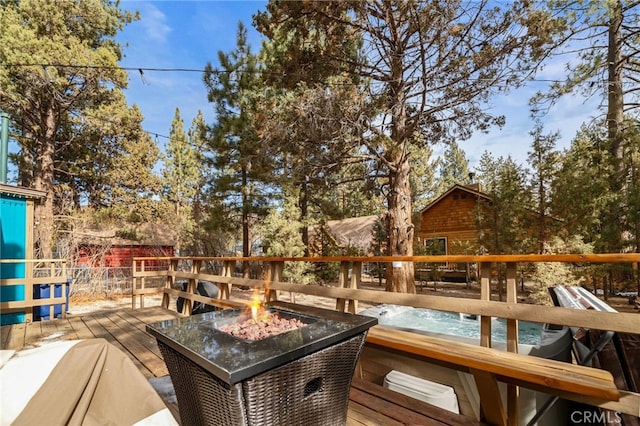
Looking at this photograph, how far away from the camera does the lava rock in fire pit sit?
141 centimetres

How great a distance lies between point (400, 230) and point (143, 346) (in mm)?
5085

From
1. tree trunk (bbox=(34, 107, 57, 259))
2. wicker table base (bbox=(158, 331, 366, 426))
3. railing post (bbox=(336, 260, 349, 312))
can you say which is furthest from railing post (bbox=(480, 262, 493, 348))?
tree trunk (bbox=(34, 107, 57, 259))

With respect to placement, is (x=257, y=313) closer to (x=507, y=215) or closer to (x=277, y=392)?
(x=277, y=392)

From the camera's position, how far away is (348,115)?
244 inches

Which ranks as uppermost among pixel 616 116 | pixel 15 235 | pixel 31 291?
pixel 616 116

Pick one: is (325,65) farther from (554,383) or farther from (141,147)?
(141,147)

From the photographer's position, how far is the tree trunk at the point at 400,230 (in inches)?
259

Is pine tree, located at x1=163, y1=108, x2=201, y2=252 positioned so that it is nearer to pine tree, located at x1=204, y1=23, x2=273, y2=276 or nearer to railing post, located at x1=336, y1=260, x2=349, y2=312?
pine tree, located at x1=204, y1=23, x2=273, y2=276

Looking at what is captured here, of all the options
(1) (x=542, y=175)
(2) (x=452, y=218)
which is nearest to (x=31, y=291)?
(1) (x=542, y=175)

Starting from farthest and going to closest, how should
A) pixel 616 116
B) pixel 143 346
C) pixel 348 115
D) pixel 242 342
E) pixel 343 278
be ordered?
pixel 616 116 < pixel 348 115 < pixel 143 346 < pixel 343 278 < pixel 242 342

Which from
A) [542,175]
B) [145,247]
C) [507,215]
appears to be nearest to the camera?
[542,175]

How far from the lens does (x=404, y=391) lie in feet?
7.11

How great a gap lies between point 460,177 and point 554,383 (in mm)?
33478

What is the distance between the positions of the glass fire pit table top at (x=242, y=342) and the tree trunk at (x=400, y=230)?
17.0 feet
